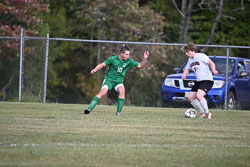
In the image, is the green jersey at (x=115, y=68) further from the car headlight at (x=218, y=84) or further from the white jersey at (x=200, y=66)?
the car headlight at (x=218, y=84)

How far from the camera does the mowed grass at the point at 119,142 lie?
6230 mm

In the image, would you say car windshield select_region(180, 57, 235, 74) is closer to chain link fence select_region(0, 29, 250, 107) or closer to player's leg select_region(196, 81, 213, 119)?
chain link fence select_region(0, 29, 250, 107)

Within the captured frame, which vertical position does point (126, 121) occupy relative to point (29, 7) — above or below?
below

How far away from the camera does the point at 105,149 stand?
693 cm

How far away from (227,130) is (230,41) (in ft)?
82.4

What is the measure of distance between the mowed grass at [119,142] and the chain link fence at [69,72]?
5.83 meters

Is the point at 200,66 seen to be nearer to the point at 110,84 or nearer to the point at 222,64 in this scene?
the point at 110,84

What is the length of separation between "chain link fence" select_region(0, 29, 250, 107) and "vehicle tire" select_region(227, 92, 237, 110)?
1.19 meters

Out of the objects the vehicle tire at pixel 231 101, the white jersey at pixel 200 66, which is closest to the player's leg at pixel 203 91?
the white jersey at pixel 200 66

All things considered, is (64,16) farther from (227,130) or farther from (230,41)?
(227,130)

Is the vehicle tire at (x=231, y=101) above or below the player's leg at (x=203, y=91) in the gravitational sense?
below

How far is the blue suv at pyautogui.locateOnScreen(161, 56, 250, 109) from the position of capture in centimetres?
1588

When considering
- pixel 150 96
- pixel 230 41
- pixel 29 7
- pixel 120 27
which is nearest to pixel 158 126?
pixel 150 96

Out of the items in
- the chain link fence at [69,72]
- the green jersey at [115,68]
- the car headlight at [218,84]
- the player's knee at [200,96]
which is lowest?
the chain link fence at [69,72]
